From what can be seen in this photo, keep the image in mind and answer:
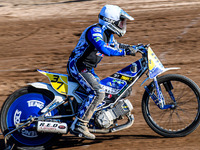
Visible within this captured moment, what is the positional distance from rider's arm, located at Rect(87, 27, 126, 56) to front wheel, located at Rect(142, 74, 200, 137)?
93 cm

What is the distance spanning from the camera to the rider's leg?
5.74 meters

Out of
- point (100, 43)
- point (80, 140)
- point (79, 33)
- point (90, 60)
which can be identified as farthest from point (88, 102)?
point (79, 33)

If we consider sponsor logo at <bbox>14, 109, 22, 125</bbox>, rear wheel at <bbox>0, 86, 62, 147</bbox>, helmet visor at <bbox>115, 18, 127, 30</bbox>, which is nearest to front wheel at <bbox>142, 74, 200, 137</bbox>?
helmet visor at <bbox>115, 18, 127, 30</bbox>

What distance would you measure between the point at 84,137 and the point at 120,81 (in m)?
1.05

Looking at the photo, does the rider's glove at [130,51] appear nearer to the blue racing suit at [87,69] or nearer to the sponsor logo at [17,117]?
the blue racing suit at [87,69]

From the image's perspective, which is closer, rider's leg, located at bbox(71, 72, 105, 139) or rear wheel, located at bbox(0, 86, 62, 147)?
rider's leg, located at bbox(71, 72, 105, 139)

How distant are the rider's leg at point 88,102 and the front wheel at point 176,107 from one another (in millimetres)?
834

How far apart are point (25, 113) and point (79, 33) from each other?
6.16 meters

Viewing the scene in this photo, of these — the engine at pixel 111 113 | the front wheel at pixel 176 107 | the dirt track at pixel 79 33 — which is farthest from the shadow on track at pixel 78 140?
the engine at pixel 111 113

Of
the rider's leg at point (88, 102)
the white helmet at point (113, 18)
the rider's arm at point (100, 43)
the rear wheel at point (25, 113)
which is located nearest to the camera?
the rider's arm at point (100, 43)

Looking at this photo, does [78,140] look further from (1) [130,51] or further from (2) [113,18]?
(2) [113,18]

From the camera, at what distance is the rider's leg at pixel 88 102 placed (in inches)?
226

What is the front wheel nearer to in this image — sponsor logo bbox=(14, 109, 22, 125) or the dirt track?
the dirt track

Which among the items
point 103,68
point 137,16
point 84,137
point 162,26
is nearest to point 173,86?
point 84,137
